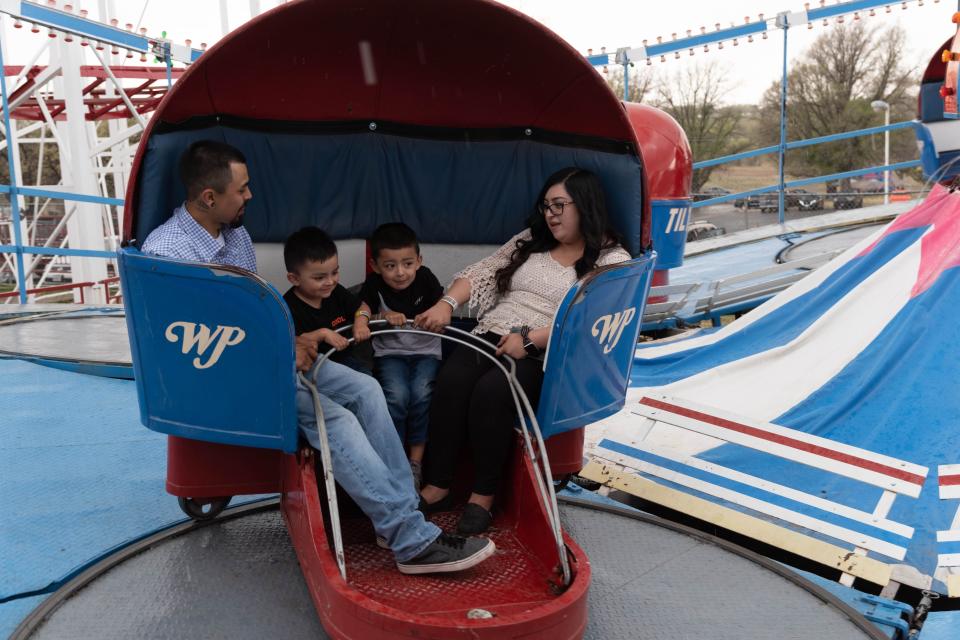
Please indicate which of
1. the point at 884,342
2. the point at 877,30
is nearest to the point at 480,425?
the point at 884,342

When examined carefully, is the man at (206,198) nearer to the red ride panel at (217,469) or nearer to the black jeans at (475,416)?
the red ride panel at (217,469)

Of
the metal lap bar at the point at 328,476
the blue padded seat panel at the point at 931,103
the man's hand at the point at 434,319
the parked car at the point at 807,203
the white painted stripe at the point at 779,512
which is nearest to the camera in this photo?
the metal lap bar at the point at 328,476

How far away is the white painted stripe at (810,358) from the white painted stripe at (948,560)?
1.17 m

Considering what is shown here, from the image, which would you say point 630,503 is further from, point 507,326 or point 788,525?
point 507,326

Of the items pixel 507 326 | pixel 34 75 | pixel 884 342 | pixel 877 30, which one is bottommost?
pixel 884 342

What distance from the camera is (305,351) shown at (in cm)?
267

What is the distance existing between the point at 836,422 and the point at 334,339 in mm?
2324

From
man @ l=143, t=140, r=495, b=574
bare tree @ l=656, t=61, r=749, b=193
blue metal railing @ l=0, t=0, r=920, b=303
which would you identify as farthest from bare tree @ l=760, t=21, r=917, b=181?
man @ l=143, t=140, r=495, b=574

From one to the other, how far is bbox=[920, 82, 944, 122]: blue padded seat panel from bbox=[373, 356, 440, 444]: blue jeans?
15.1 feet

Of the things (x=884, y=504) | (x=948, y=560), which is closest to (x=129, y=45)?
(x=884, y=504)

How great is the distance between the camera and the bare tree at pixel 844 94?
92.8 ft

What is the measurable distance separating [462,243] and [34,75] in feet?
39.2

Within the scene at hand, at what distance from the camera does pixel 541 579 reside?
2461mm

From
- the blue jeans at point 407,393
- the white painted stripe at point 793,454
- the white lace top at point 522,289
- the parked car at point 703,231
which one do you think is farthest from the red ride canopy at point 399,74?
the parked car at point 703,231
